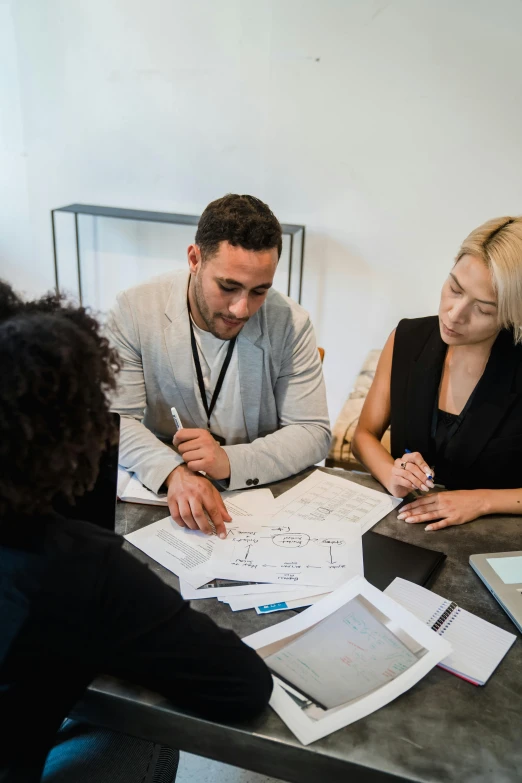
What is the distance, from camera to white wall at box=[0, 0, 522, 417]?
2873 mm

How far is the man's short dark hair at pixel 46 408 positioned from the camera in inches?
29.0

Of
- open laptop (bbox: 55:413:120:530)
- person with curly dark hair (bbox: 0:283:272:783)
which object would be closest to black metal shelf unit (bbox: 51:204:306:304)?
open laptop (bbox: 55:413:120:530)

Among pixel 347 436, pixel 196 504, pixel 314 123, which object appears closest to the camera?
pixel 196 504

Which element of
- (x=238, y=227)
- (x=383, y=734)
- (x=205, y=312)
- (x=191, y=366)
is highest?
(x=238, y=227)

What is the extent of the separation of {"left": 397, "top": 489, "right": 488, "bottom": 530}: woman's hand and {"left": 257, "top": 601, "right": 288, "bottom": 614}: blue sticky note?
0.41 meters

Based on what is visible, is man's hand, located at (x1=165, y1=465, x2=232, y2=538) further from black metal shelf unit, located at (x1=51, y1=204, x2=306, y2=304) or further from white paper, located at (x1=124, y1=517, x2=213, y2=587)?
black metal shelf unit, located at (x1=51, y1=204, x2=306, y2=304)

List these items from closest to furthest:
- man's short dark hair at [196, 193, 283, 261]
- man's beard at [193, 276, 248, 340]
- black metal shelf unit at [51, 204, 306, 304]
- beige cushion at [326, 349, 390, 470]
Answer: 1. man's short dark hair at [196, 193, 283, 261]
2. man's beard at [193, 276, 248, 340]
3. beige cushion at [326, 349, 390, 470]
4. black metal shelf unit at [51, 204, 306, 304]

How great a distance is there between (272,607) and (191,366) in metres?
0.79

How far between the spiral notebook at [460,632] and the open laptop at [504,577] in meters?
0.06

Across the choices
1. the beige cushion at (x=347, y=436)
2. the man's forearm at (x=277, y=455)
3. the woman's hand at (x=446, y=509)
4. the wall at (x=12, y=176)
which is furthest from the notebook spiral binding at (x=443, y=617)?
the wall at (x=12, y=176)

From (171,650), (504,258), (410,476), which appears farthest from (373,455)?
(171,650)

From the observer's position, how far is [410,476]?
1.48 metres

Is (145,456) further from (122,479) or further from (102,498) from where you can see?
(102,498)

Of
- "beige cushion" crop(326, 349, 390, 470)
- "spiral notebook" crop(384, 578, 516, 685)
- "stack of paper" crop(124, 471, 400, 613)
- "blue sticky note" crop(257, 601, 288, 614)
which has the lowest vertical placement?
"beige cushion" crop(326, 349, 390, 470)
